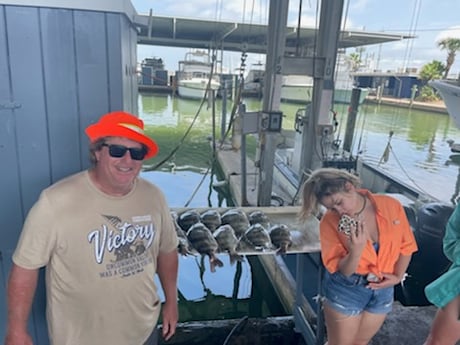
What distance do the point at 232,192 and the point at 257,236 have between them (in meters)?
5.02

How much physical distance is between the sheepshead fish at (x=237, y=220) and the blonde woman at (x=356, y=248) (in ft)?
2.38

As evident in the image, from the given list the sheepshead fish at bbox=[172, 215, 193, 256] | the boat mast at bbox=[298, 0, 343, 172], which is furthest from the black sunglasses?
the boat mast at bbox=[298, 0, 343, 172]

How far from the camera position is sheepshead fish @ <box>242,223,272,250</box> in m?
2.25

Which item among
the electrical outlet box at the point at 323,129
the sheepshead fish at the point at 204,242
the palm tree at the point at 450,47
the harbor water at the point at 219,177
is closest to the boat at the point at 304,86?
the harbor water at the point at 219,177

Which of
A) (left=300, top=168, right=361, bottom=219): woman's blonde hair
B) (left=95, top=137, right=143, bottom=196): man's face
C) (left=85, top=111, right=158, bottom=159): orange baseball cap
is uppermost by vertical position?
(left=85, top=111, right=158, bottom=159): orange baseball cap

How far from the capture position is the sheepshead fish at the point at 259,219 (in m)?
2.54

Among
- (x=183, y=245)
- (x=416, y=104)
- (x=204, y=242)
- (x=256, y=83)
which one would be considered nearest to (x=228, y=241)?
(x=204, y=242)

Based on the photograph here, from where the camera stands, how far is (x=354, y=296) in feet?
5.70

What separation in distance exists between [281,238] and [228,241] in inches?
13.2

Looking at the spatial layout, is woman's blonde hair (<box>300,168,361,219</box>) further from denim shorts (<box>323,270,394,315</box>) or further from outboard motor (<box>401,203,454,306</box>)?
outboard motor (<box>401,203,454,306</box>)

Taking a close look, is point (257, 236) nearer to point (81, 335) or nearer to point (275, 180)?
point (81, 335)

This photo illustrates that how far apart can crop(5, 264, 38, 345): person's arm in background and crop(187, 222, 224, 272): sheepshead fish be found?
110 cm

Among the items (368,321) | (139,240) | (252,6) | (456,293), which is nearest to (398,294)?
(368,321)

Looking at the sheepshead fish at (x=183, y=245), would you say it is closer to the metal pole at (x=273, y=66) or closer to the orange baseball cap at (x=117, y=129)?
the orange baseball cap at (x=117, y=129)
